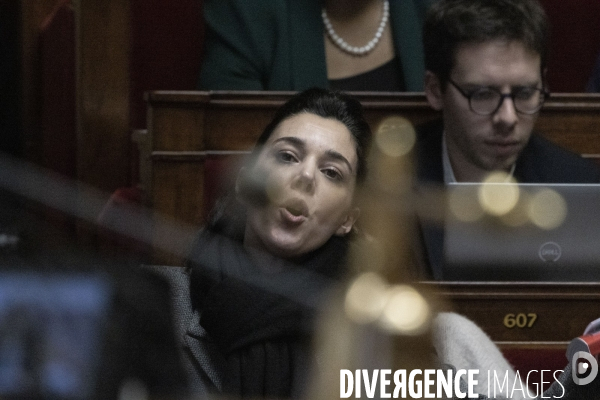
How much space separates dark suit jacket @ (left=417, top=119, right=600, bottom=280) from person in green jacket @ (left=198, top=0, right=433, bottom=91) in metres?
0.17

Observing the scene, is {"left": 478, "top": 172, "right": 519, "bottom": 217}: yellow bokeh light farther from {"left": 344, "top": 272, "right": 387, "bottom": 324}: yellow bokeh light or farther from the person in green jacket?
the person in green jacket

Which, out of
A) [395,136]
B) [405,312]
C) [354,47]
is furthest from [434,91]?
[405,312]

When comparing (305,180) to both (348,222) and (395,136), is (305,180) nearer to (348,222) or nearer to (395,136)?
(348,222)

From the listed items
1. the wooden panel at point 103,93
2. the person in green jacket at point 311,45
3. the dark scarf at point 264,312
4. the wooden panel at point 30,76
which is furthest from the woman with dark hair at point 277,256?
the wooden panel at point 30,76

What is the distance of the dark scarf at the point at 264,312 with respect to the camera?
1.87 feet

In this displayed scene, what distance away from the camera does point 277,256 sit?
0.59 metres

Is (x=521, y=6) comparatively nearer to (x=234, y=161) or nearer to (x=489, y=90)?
(x=489, y=90)

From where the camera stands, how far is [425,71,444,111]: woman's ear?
Result: 0.80m

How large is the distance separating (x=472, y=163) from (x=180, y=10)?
1.71ft

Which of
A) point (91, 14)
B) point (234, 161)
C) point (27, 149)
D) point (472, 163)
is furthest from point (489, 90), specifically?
point (27, 149)

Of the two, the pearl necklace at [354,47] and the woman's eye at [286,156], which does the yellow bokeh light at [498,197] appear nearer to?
the woman's eye at [286,156]

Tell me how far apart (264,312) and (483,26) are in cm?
33

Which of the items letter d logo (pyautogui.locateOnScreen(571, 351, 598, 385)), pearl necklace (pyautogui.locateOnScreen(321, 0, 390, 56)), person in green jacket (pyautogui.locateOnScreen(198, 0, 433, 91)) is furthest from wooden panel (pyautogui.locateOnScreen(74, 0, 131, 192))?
letter d logo (pyautogui.locateOnScreen(571, 351, 598, 385))

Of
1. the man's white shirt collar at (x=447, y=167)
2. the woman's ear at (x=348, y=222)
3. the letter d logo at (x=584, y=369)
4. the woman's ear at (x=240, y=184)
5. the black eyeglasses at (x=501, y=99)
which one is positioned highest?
the black eyeglasses at (x=501, y=99)
